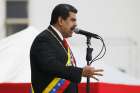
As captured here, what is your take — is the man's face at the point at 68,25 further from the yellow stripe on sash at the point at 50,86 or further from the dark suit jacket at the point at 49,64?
the yellow stripe on sash at the point at 50,86

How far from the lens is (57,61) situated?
4012 mm

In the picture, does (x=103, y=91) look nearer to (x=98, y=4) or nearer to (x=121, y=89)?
(x=121, y=89)

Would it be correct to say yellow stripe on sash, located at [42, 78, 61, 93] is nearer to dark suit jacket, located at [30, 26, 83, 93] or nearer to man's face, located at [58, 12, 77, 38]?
dark suit jacket, located at [30, 26, 83, 93]

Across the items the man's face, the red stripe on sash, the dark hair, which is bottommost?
the red stripe on sash

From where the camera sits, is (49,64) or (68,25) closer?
(49,64)

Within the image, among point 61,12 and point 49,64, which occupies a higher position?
point 61,12

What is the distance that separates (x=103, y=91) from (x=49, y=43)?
1159mm

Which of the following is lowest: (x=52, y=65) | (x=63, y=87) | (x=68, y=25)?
(x=63, y=87)

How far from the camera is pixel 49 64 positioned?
3.99m

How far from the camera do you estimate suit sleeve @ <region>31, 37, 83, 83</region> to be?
3992 millimetres

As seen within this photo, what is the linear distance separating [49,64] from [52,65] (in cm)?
2

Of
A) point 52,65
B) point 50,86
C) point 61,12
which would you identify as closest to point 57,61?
point 52,65

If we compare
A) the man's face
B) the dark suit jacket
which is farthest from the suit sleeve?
the man's face

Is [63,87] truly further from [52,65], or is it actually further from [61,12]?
[61,12]
